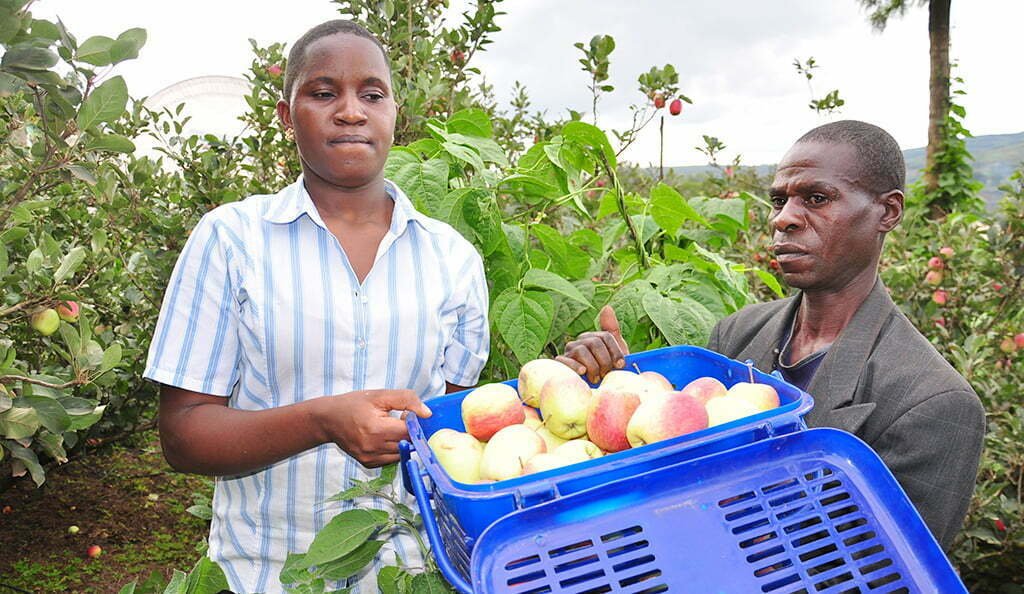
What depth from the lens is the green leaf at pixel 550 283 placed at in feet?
6.98

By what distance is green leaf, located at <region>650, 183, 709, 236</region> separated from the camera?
244 centimetres

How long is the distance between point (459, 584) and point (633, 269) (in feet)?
5.07

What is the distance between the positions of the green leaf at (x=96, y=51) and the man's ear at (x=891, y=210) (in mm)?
1601

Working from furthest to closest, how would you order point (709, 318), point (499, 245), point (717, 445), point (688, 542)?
point (499, 245)
point (709, 318)
point (717, 445)
point (688, 542)

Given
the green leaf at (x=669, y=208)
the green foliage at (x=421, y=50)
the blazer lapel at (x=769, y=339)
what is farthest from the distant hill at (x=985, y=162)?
the blazer lapel at (x=769, y=339)

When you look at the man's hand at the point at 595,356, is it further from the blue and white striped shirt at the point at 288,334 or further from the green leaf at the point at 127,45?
the green leaf at the point at 127,45

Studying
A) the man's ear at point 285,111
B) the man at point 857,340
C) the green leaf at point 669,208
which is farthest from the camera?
the green leaf at point 669,208

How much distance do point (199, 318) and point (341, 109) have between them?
523 mm

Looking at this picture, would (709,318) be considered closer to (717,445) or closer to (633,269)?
(633,269)

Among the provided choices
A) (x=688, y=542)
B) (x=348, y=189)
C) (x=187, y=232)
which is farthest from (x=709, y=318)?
(x=187, y=232)

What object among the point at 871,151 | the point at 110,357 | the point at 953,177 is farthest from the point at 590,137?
the point at 953,177

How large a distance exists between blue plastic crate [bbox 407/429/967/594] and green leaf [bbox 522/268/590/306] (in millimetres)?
984

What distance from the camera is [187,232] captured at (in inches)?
133

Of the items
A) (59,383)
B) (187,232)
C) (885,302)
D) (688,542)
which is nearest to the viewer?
(688,542)
